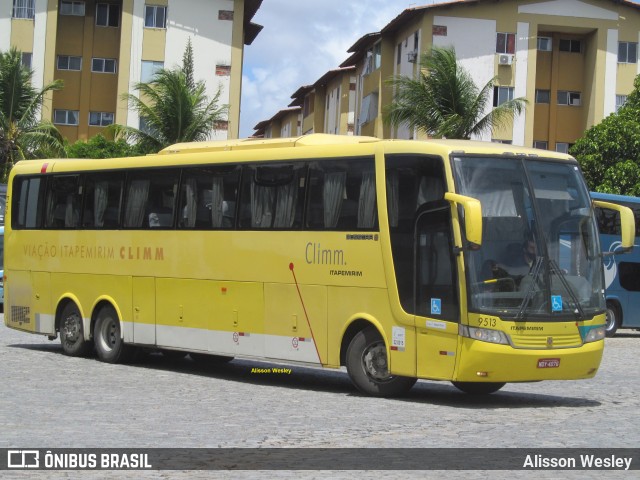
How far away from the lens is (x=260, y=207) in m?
17.3

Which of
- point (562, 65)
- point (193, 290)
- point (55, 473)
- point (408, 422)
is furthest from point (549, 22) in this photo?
point (55, 473)

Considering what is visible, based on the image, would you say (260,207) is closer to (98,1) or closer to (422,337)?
(422,337)

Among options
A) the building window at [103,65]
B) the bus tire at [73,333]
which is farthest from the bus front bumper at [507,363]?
the building window at [103,65]

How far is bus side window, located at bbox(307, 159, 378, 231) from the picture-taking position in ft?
51.1

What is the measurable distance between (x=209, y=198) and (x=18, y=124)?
36.2m

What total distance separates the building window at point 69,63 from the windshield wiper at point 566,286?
49691 millimetres

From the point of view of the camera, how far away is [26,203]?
74.1ft

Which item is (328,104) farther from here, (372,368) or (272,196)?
(372,368)

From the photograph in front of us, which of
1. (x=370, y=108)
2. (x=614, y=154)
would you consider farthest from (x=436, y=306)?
(x=370, y=108)

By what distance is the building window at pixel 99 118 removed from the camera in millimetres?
61031

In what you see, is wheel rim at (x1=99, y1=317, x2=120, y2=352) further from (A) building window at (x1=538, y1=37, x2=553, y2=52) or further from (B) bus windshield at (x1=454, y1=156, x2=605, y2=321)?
(A) building window at (x1=538, y1=37, x2=553, y2=52)

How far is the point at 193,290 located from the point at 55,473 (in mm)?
9616

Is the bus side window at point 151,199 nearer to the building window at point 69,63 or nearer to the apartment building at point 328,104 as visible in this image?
the building window at point 69,63

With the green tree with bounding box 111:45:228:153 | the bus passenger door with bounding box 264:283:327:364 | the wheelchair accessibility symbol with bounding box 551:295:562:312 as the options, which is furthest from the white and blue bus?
the green tree with bounding box 111:45:228:153
